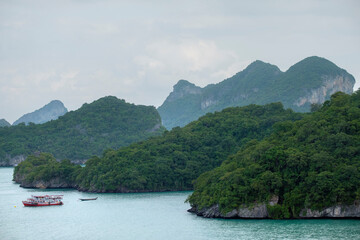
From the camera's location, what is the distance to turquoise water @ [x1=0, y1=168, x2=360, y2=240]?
108 feet

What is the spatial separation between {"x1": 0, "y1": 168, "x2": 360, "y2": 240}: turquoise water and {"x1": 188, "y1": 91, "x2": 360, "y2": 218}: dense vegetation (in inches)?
62.0

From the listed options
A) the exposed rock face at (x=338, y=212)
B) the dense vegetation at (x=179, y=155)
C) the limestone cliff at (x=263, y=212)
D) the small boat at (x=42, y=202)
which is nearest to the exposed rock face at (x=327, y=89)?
the dense vegetation at (x=179, y=155)

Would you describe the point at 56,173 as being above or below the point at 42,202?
above

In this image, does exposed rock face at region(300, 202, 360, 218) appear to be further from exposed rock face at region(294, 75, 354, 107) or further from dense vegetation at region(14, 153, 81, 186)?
exposed rock face at region(294, 75, 354, 107)

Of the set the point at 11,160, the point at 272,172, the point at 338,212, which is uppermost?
the point at 11,160

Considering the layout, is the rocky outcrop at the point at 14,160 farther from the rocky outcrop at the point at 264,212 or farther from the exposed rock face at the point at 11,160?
the rocky outcrop at the point at 264,212

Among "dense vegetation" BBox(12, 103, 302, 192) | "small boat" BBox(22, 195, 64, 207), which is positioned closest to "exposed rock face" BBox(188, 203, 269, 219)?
"small boat" BBox(22, 195, 64, 207)

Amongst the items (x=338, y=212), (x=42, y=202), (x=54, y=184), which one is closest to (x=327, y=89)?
(x=54, y=184)

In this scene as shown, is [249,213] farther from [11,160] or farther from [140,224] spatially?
[11,160]

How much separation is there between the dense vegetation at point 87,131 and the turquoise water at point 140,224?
69.8 m

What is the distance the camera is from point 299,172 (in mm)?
38688

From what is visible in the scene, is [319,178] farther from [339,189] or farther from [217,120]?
[217,120]

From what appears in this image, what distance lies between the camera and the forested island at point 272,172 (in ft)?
118

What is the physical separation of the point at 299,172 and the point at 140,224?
12.4 meters
